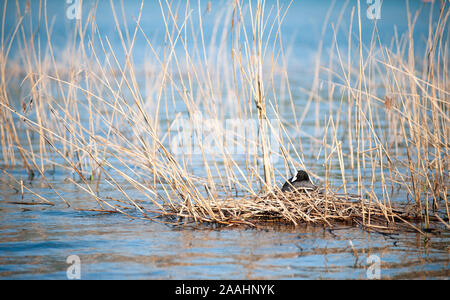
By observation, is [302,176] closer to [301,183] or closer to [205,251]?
[301,183]

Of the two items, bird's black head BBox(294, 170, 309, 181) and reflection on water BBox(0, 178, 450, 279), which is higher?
bird's black head BBox(294, 170, 309, 181)

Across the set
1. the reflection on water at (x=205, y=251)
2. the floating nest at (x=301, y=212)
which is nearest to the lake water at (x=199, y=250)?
the reflection on water at (x=205, y=251)

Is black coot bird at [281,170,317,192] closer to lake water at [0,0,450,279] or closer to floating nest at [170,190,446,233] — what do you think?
floating nest at [170,190,446,233]

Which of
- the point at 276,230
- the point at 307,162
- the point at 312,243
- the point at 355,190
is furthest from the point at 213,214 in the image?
the point at 307,162

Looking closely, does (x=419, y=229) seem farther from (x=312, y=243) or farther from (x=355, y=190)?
(x=355, y=190)

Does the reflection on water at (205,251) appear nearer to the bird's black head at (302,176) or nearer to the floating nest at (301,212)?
the floating nest at (301,212)

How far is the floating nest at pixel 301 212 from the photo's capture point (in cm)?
435

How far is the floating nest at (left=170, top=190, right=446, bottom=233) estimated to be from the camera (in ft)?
14.3

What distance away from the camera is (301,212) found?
4316 millimetres

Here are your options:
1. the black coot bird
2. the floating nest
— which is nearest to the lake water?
the floating nest

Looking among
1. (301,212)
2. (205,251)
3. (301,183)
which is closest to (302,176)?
(301,183)

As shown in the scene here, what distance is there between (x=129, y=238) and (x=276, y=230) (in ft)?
3.97

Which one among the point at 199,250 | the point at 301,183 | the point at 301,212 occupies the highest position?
the point at 301,183
